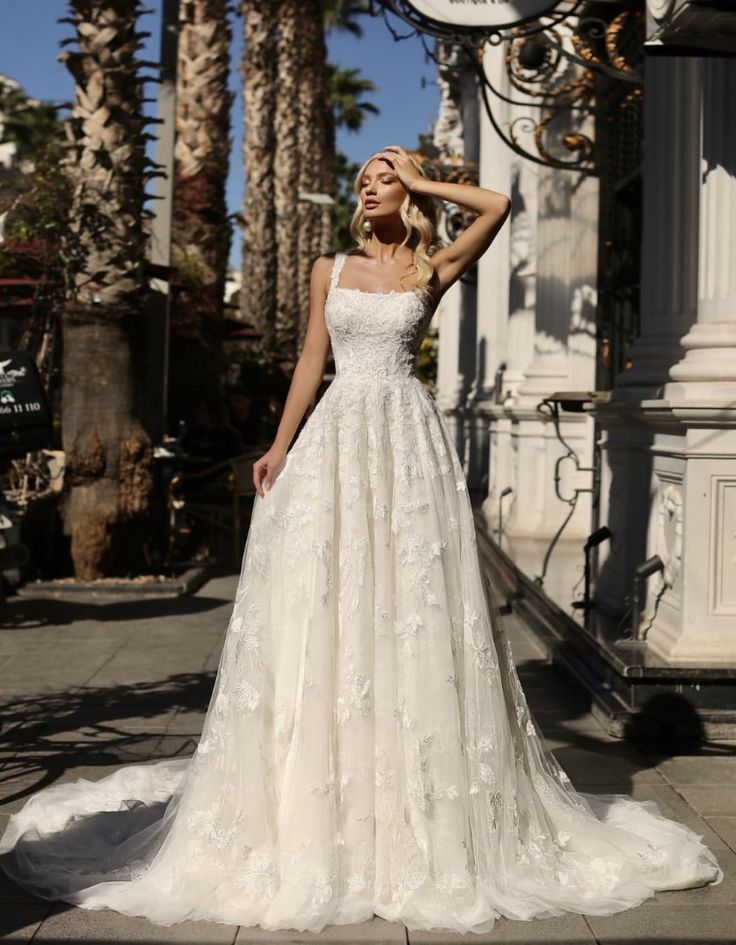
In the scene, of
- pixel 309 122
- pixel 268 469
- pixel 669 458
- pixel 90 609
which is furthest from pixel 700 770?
pixel 309 122

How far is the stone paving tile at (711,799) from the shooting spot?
16.5ft

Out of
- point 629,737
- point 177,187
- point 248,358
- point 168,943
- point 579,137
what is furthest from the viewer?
point 248,358

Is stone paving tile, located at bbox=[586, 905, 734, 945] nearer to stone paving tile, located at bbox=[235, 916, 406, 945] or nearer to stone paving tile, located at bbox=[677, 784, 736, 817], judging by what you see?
stone paving tile, located at bbox=[235, 916, 406, 945]

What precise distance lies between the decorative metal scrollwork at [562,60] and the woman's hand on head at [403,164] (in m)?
3.20

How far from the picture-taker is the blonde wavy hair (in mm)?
4387

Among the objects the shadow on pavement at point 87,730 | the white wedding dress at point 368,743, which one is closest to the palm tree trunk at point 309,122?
the shadow on pavement at point 87,730

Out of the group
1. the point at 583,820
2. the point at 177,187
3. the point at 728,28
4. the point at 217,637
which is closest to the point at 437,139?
the point at 177,187

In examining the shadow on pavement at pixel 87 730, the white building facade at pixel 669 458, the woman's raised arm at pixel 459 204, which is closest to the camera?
the woman's raised arm at pixel 459 204

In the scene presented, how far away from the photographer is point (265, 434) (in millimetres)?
17766

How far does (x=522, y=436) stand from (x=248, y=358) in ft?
47.9

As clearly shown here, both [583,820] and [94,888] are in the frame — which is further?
[583,820]

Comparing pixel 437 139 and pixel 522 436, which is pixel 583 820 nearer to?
pixel 522 436

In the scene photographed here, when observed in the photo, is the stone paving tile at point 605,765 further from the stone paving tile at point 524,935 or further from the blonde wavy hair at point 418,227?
the blonde wavy hair at point 418,227

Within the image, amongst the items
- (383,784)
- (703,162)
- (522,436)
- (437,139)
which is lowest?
(383,784)
